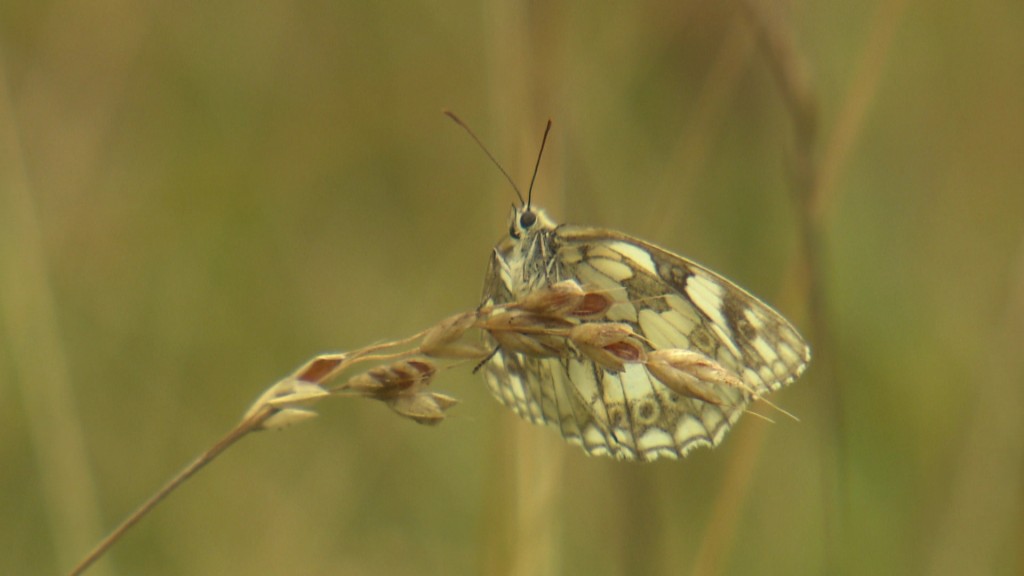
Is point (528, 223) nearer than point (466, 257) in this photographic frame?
Yes

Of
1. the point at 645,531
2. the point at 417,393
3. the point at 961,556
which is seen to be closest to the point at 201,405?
the point at 645,531

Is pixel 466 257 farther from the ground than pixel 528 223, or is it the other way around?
pixel 528 223

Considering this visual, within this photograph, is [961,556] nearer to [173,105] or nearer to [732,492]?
[732,492]

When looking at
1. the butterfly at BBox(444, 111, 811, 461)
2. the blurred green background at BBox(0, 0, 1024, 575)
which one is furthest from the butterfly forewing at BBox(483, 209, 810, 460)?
the blurred green background at BBox(0, 0, 1024, 575)

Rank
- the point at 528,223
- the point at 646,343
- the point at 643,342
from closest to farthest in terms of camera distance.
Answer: the point at 643,342 → the point at 646,343 → the point at 528,223

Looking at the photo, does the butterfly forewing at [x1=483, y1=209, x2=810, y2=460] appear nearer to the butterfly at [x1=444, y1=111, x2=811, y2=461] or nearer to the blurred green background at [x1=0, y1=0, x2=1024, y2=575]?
the butterfly at [x1=444, y1=111, x2=811, y2=461]

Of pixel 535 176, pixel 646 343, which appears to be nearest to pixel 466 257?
pixel 535 176

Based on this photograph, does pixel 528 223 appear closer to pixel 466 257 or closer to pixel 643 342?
pixel 643 342

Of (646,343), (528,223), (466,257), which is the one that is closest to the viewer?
(646,343)
